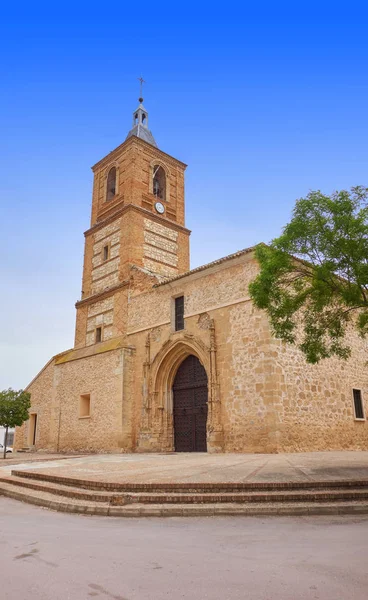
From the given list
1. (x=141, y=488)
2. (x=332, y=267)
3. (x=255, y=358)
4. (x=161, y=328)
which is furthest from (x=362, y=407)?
(x=141, y=488)

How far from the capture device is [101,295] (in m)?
21.5

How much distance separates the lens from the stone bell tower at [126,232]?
68.6 feet

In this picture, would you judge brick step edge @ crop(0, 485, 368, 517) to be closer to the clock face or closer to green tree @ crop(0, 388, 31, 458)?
green tree @ crop(0, 388, 31, 458)

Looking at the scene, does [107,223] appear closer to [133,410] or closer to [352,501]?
[133,410]

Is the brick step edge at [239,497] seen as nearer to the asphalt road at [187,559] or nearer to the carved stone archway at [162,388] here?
the asphalt road at [187,559]

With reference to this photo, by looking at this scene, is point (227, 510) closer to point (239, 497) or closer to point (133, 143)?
point (239, 497)

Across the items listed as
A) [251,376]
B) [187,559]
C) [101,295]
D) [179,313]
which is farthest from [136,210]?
[187,559]

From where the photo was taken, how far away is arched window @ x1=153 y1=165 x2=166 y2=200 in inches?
957

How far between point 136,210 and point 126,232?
4.22 ft

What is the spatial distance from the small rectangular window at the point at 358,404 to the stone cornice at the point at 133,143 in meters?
16.1

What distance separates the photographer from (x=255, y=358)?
13.8m

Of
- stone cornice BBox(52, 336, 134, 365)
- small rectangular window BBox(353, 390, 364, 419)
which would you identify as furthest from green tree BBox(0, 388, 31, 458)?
small rectangular window BBox(353, 390, 364, 419)

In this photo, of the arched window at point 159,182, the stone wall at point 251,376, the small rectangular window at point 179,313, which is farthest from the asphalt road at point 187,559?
the arched window at point 159,182

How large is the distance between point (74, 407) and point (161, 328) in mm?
6330
